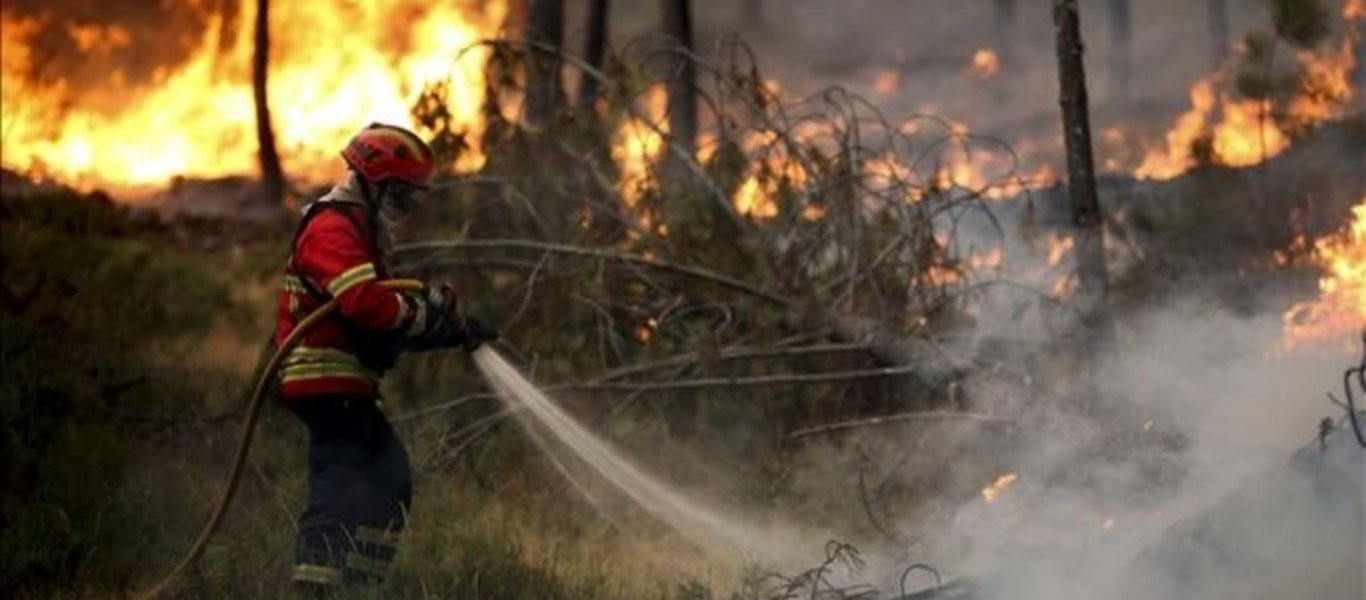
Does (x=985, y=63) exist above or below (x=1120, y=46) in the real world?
above

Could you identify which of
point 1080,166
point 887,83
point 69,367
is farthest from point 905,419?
point 887,83

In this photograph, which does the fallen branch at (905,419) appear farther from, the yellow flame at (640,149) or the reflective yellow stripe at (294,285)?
the reflective yellow stripe at (294,285)

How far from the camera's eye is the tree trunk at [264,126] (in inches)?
718

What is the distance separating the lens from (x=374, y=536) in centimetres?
594

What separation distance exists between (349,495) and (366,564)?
0.81ft

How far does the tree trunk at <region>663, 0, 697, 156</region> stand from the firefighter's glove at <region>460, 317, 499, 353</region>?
3043 millimetres

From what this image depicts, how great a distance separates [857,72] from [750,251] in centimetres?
1920

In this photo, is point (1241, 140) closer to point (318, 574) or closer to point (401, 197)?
point (401, 197)

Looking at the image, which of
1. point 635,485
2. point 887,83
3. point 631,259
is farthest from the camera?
point 887,83

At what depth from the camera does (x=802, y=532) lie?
7.21 meters

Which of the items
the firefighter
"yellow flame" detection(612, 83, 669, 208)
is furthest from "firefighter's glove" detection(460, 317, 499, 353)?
"yellow flame" detection(612, 83, 669, 208)

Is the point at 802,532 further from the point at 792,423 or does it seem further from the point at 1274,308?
the point at 1274,308

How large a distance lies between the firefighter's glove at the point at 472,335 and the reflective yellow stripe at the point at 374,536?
0.67 meters

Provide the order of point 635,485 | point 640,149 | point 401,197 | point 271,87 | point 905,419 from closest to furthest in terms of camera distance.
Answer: point 401,197
point 635,485
point 905,419
point 640,149
point 271,87
